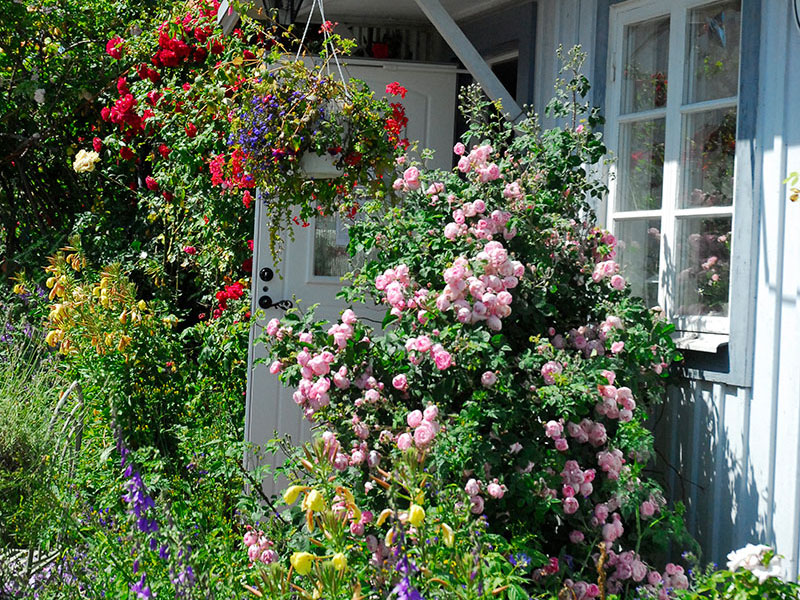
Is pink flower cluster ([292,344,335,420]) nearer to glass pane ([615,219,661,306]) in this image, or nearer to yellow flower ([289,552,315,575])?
glass pane ([615,219,661,306])

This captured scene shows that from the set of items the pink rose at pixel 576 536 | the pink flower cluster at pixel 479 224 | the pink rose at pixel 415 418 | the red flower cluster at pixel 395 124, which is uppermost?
the red flower cluster at pixel 395 124

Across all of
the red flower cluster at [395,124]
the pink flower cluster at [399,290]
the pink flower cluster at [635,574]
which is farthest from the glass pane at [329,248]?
the pink flower cluster at [635,574]

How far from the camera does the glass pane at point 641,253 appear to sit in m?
4.11

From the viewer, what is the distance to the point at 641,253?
13.8 ft

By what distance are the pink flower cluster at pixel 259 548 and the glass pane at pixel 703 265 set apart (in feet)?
6.16

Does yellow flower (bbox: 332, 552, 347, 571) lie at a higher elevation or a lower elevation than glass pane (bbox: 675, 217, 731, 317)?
lower

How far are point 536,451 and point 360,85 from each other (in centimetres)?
205

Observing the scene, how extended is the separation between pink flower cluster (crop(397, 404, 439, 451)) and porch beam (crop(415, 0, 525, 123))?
6.02 feet

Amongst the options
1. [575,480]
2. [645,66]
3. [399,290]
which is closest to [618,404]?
[575,480]

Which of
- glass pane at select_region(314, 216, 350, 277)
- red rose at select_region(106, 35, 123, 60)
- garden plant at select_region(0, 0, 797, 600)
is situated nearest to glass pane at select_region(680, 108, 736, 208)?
garden plant at select_region(0, 0, 797, 600)

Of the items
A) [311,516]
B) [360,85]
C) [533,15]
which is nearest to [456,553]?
[311,516]

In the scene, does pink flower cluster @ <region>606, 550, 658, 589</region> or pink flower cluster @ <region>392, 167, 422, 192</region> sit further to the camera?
pink flower cluster @ <region>392, 167, 422, 192</region>

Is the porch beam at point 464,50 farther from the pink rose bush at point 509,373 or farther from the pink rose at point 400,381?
the pink rose at point 400,381

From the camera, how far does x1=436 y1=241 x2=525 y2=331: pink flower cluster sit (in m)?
3.31
